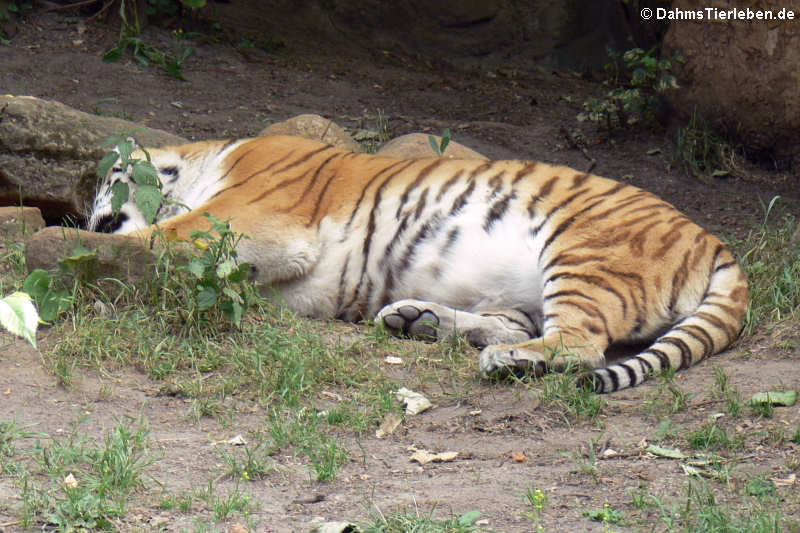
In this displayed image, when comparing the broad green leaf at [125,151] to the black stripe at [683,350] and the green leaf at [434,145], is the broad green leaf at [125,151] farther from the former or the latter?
the black stripe at [683,350]

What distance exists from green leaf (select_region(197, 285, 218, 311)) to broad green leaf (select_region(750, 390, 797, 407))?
1965mm

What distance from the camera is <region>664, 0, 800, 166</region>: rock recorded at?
6.07 m

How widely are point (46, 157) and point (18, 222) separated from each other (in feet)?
2.02

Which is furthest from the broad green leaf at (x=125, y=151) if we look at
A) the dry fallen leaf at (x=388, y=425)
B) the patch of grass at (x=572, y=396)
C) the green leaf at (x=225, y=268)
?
the patch of grass at (x=572, y=396)

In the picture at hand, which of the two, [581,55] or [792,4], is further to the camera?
[581,55]

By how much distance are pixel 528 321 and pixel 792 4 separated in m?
3.09

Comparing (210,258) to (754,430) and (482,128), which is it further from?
(482,128)

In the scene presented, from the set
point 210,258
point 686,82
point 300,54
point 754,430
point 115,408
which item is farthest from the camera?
point 300,54

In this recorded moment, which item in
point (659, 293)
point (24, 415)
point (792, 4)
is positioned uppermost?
point (792, 4)

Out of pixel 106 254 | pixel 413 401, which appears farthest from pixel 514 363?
pixel 106 254

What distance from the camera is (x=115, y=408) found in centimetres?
327

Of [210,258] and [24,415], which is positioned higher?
[210,258]

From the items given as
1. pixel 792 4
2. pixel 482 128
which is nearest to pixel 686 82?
pixel 792 4

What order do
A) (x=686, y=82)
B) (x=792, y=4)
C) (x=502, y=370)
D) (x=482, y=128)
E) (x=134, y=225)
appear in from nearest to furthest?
(x=502, y=370)
(x=134, y=225)
(x=792, y=4)
(x=686, y=82)
(x=482, y=128)
